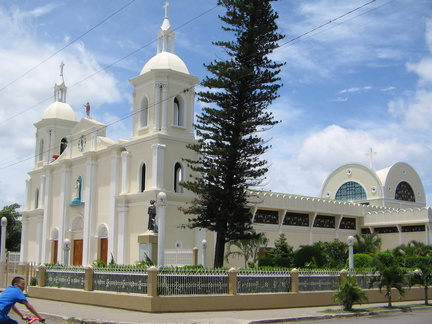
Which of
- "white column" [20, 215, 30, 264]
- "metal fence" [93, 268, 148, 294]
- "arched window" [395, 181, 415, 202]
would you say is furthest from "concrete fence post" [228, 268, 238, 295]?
"arched window" [395, 181, 415, 202]

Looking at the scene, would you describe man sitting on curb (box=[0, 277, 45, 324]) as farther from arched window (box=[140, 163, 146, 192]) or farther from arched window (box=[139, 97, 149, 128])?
arched window (box=[139, 97, 149, 128])

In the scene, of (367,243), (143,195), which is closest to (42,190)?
(143,195)

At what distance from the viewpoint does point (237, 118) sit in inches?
879

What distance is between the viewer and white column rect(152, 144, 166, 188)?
86.1 feet

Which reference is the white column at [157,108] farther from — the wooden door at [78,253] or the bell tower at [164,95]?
the wooden door at [78,253]

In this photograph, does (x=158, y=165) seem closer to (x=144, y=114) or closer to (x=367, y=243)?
(x=144, y=114)

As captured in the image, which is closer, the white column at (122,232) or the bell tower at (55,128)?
the white column at (122,232)

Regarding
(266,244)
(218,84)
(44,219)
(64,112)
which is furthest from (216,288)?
(64,112)

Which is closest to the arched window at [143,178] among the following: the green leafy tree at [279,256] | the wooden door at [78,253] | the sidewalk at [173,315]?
the wooden door at [78,253]

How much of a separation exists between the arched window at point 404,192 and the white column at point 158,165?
2518cm

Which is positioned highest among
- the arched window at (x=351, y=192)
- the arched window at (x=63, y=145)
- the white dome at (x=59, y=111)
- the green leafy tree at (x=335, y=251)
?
the white dome at (x=59, y=111)

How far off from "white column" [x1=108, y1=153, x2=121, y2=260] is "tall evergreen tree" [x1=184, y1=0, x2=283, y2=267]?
24.2 feet

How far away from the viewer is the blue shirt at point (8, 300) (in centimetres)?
700

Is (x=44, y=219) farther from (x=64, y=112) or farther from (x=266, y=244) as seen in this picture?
(x=266, y=244)
